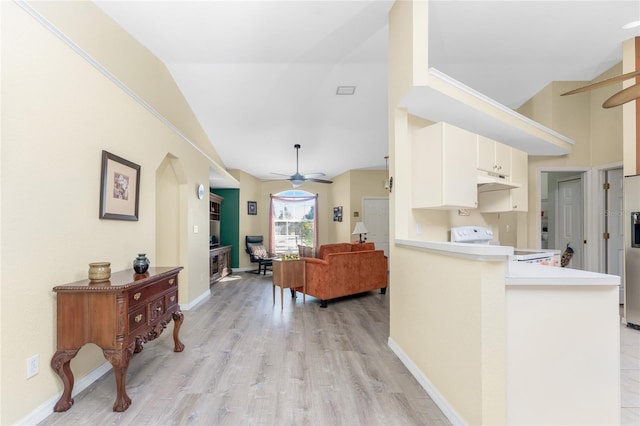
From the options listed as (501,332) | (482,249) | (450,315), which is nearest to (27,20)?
(482,249)

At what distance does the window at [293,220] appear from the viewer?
8594 mm

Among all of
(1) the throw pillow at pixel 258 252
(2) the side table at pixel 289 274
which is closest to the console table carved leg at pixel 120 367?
(2) the side table at pixel 289 274

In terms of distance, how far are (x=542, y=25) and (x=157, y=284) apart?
4574 millimetres

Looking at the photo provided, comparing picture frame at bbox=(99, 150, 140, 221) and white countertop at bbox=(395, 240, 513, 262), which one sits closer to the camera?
white countertop at bbox=(395, 240, 513, 262)

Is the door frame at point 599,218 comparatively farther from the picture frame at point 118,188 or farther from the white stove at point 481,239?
the picture frame at point 118,188

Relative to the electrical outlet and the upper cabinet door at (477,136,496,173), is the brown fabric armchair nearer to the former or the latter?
the upper cabinet door at (477,136,496,173)

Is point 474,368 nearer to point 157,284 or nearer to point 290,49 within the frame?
point 157,284

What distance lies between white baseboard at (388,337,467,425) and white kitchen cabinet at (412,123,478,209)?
1391 mm

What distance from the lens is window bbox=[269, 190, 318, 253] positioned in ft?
28.2

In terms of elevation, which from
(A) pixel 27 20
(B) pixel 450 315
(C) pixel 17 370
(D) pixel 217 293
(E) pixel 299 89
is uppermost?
(E) pixel 299 89

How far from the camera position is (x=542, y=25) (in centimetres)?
301

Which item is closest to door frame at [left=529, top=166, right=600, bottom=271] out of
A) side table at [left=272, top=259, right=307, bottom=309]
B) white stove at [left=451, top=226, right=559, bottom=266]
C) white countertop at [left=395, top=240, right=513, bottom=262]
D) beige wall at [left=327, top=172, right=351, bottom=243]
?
white stove at [left=451, top=226, right=559, bottom=266]

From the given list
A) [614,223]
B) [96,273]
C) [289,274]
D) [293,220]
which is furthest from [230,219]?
[614,223]

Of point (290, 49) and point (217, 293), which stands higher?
point (290, 49)
